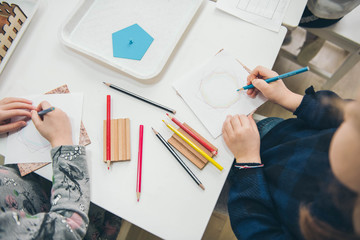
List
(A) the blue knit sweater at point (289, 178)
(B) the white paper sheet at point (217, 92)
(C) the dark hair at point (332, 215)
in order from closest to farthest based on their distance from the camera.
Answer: (C) the dark hair at point (332, 215) < (A) the blue knit sweater at point (289, 178) < (B) the white paper sheet at point (217, 92)

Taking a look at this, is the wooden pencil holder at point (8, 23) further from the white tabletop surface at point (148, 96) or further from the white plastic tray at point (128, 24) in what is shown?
the white plastic tray at point (128, 24)

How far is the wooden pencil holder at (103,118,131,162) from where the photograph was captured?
57cm

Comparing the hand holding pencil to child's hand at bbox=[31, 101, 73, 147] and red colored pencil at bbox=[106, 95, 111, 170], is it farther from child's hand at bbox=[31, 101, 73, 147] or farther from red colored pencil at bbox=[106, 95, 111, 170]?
child's hand at bbox=[31, 101, 73, 147]

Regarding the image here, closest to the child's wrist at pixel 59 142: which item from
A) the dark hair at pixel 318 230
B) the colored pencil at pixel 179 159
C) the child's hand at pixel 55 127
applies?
the child's hand at pixel 55 127

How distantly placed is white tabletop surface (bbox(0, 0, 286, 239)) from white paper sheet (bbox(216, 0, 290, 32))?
0.02 m

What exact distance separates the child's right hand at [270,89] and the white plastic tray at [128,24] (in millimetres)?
240

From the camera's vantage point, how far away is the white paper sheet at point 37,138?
591 mm

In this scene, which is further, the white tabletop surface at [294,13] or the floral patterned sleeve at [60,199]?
the white tabletop surface at [294,13]

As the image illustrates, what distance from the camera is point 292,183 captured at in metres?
0.52

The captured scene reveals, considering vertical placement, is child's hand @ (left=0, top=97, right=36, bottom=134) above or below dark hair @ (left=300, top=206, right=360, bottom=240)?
below

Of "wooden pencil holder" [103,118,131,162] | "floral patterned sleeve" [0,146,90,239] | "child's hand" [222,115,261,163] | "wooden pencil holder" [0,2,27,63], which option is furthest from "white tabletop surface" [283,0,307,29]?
"wooden pencil holder" [0,2,27,63]

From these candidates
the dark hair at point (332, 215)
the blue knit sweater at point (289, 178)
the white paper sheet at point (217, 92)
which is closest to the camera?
the dark hair at point (332, 215)

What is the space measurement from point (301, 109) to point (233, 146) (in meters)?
0.21

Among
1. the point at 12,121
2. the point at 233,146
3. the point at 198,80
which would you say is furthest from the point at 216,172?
the point at 12,121
